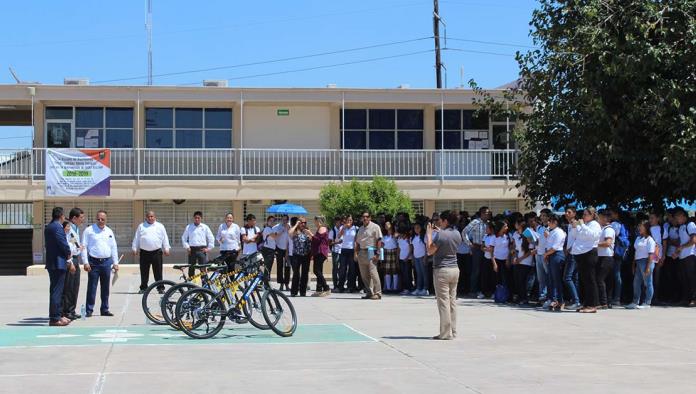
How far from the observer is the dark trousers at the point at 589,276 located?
16.7 meters

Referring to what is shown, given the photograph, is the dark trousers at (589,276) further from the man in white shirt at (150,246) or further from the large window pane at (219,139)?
the large window pane at (219,139)

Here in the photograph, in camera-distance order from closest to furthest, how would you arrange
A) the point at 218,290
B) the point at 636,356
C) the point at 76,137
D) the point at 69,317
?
the point at 636,356 < the point at 218,290 < the point at 69,317 < the point at 76,137

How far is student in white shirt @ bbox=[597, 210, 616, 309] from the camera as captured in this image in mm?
16859

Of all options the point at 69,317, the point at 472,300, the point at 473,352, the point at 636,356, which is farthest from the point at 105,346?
the point at 472,300

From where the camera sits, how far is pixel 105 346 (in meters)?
11.9

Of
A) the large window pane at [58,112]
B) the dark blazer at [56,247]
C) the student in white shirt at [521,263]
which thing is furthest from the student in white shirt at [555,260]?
the large window pane at [58,112]

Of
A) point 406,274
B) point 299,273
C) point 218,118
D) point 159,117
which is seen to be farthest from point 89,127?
point 406,274

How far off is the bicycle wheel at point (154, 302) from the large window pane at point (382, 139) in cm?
1969

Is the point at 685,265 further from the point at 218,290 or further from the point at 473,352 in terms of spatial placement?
the point at 218,290

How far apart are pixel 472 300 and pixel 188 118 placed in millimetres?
16566

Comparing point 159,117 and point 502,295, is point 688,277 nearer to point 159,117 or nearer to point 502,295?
point 502,295

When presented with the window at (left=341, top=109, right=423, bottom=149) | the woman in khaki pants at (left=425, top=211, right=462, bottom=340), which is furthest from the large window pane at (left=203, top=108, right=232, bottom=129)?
the woman in khaki pants at (left=425, top=211, right=462, bottom=340)

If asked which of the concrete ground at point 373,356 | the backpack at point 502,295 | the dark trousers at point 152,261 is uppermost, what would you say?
the dark trousers at point 152,261

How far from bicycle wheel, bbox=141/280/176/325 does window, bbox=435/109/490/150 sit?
20585 millimetres
